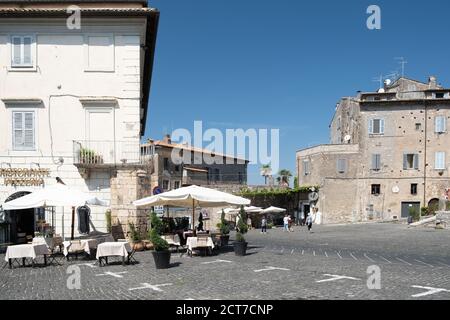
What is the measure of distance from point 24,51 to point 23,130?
3.35 m

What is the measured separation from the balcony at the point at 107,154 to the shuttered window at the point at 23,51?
4075 mm

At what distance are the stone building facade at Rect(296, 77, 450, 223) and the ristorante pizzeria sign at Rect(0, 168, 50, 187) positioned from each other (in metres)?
32.6

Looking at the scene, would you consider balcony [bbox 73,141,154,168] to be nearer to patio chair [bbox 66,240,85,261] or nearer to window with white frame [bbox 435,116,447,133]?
patio chair [bbox 66,240,85,261]

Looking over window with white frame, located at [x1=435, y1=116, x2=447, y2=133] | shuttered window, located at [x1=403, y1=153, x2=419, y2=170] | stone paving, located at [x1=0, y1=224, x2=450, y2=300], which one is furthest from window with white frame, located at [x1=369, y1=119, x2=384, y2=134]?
stone paving, located at [x1=0, y1=224, x2=450, y2=300]

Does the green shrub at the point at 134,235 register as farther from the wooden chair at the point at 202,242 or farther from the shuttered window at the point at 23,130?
the shuttered window at the point at 23,130

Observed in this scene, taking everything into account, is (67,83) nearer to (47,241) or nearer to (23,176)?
(23,176)

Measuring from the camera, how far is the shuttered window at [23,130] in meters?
18.7

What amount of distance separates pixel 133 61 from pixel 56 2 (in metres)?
4.42

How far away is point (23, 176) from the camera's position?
18.4 meters

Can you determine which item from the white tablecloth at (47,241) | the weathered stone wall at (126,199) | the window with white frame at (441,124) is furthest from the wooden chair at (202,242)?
the window with white frame at (441,124)

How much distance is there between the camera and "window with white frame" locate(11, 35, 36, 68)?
62.3ft

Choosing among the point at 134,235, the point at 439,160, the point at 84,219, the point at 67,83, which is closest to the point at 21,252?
the point at 134,235

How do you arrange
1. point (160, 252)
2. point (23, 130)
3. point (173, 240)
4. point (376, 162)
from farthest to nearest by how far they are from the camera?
1. point (376, 162)
2. point (23, 130)
3. point (173, 240)
4. point (160, 252)
